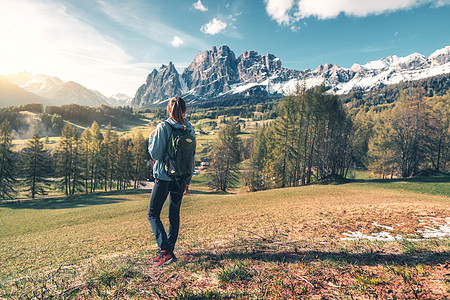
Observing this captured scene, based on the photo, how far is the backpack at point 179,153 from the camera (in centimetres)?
442

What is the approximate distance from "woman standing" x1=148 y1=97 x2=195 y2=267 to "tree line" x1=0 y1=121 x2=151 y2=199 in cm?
4443

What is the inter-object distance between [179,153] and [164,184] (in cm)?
82

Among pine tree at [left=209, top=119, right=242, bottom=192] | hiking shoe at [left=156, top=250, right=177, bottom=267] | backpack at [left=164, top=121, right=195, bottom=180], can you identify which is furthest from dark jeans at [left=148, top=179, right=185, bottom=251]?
pine tree at [left=209, top=119, right=242, bottom=192]

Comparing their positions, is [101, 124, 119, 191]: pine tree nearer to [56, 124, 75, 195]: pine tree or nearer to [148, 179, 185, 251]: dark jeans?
[56, 124, 75, 195]: pine tree

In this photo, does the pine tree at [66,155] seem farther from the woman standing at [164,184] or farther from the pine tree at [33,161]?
the woman standing at [164,184]

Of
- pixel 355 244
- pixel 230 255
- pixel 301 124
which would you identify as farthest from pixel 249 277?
pixel 301 124

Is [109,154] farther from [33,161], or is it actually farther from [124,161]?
[33,161]

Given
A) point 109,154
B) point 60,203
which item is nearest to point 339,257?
point 60,203

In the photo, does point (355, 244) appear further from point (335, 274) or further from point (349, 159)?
point (349, 159)

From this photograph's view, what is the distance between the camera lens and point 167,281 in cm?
376

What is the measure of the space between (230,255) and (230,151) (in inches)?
1475

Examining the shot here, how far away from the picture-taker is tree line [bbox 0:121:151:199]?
123ft

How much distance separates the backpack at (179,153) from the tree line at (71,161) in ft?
147

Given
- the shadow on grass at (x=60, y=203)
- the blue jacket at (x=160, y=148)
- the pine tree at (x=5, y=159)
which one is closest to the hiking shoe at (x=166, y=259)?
the blue jacket at (x=160, y=148)
